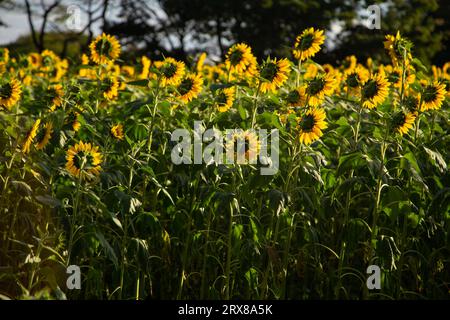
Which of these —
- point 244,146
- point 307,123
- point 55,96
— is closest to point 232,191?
point 244,146

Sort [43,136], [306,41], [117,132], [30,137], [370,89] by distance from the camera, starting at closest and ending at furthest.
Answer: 1. [30,137]
2. [43,136]
3. [370,89]
4. [117,132]
5. [306,41]

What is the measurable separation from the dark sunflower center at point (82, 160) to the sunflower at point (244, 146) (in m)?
0.68

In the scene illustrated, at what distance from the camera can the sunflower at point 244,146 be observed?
3.62 meters

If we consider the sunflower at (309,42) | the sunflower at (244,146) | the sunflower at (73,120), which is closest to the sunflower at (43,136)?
the sunflower at (73,120)

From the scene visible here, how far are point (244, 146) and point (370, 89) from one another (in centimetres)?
74

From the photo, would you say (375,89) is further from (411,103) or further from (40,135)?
(40,135)

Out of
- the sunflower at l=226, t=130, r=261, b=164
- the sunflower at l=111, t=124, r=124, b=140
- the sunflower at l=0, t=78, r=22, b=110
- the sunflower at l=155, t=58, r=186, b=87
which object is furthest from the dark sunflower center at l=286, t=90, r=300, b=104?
the sunflower at l=0, t=78, r=22, b=110

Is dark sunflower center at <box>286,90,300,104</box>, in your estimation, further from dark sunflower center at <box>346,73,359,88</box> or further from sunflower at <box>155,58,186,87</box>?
sunflower at <box>155,58,186,87</box>

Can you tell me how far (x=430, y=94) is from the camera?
13.1 ft

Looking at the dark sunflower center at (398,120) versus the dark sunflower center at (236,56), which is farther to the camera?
the dark sunflower center at (236,56)

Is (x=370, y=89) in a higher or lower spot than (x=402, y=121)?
higher

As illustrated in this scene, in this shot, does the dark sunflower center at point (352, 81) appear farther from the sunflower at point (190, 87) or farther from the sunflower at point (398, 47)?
the sunflower at point (190, 87)

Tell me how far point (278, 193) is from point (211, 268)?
101cm
